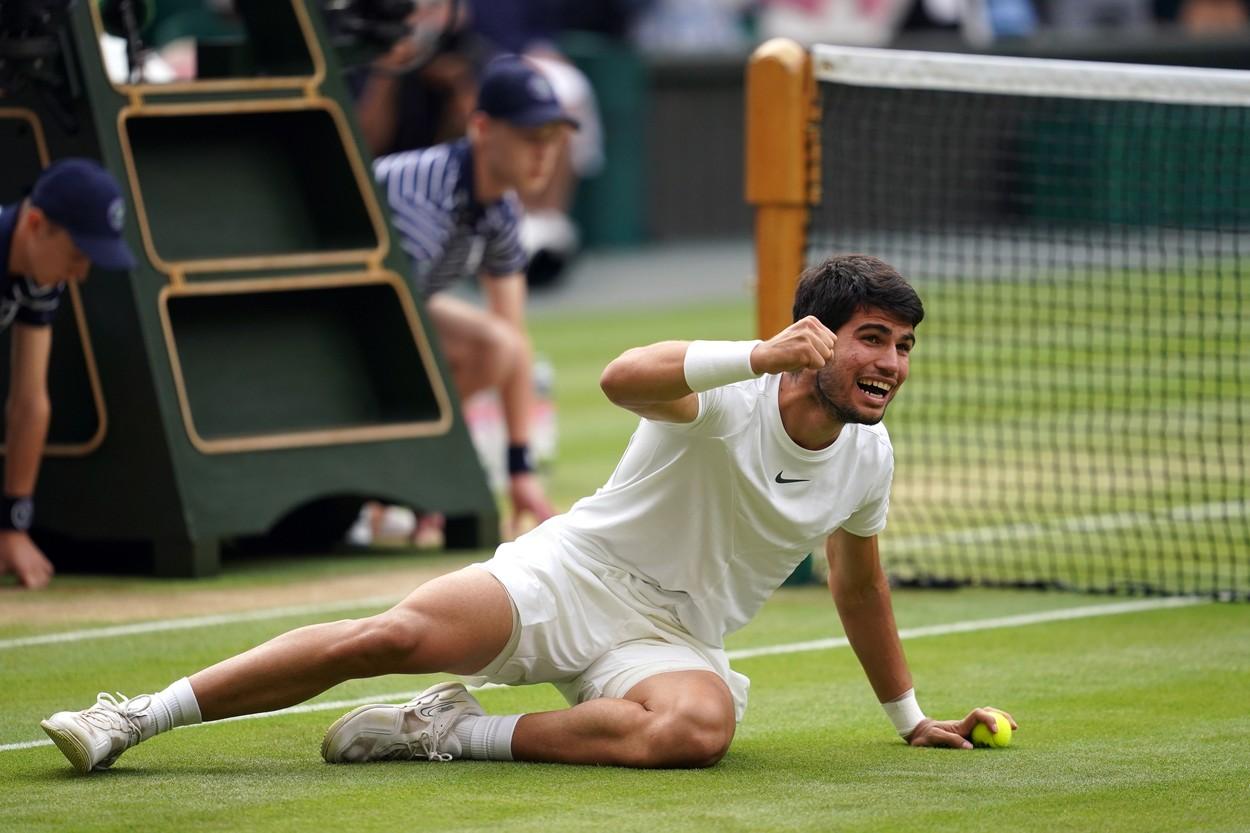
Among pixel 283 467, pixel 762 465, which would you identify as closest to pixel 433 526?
pixel 283 467

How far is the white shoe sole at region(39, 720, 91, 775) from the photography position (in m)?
5.45

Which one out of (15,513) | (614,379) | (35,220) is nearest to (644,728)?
(614,379)

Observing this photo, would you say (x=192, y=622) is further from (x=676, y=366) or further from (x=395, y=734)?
(x=676, y=366)

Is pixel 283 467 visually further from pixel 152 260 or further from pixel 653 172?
pixel 653 172

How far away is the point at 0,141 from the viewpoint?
356 inches

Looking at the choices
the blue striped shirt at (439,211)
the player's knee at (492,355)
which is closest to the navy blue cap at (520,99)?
the blue striped shirt at (439,211)

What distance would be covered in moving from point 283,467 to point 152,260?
990 millimetres

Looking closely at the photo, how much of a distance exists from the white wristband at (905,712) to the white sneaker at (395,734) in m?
1.16

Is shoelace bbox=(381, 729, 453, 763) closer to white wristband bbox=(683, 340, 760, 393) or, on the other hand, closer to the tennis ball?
white wristband bbox=(683, 340, 760, 393)

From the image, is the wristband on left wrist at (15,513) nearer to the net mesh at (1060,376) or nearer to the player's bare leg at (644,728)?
the net mesh at (1060,376)

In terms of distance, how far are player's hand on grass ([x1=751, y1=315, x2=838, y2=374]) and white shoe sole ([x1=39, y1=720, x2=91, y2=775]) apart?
1.91 metres

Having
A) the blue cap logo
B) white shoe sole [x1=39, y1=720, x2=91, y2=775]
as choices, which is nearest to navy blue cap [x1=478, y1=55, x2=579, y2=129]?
the blue cap logo

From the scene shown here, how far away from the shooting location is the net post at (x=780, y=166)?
28.2 ft

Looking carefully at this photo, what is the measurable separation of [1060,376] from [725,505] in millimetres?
10020
